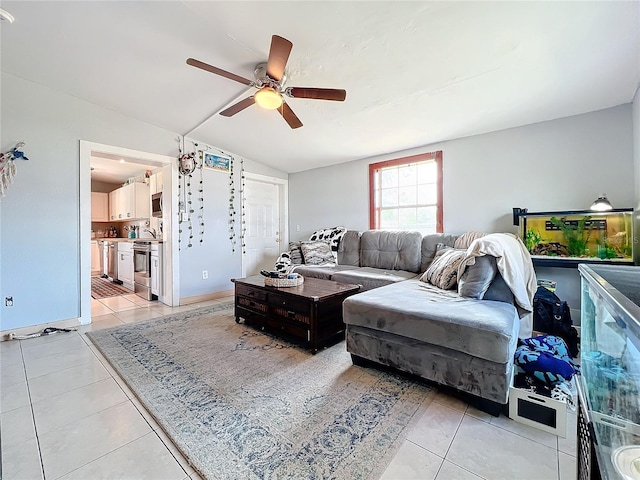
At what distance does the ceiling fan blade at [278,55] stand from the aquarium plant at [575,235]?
3037 mm

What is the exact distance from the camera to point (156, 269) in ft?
13.7

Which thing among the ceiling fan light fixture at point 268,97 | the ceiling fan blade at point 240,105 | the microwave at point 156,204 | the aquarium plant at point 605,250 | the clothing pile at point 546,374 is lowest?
the clothing pile at point 546,374

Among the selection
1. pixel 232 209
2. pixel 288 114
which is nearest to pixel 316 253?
pixel 232 209

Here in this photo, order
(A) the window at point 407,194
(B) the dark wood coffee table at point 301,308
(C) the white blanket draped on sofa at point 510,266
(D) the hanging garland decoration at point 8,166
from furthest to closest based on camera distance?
1. (A) the window at point 407,194
2. (D) the hanging garland decoration at point 8,166
3. (B) the dark wood coffee table at point 301,308
4. (C) the white blanket draped on sofa at point 510,266

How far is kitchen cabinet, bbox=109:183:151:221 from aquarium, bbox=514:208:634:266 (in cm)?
567

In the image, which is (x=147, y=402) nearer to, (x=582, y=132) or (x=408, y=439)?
(x=408, y=439)

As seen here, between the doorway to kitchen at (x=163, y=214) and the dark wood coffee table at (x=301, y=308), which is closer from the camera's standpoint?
the dark wood coffee table at (x=301, y=308)

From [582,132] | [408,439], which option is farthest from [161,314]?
[582,132]

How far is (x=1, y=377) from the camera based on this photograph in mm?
1963

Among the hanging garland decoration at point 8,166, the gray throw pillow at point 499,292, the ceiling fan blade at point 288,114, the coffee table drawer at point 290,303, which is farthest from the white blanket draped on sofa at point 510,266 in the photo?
the hanging garland decoration at point 8,166

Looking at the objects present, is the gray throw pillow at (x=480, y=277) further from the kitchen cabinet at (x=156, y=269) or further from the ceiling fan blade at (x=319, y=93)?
the kitchen cabinet at (x=156, y=269)

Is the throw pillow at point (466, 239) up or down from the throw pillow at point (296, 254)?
up

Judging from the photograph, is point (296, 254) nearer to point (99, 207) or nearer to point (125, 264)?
point (125, 264)

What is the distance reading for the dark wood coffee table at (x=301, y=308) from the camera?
230 centimetres
